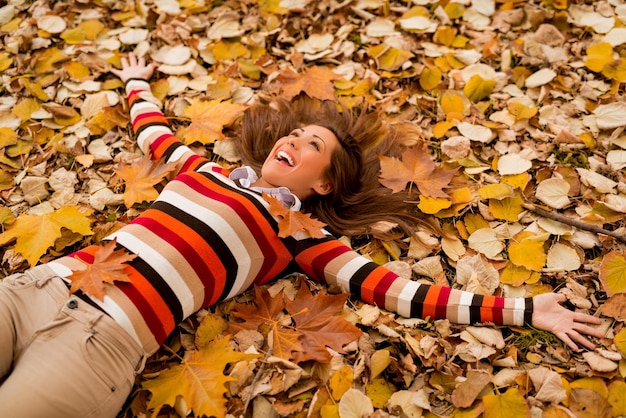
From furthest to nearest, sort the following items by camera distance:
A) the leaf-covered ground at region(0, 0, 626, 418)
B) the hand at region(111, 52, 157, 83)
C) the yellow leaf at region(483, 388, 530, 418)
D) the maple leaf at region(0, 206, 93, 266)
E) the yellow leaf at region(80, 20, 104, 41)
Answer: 1. the yellow leaf at region(80, 20, 104, 41)
2. the hand at region(111, 52, 157, 83)
3. the maple leaf at region(0, 206, 93, 266)
4. the leaf-covered ground at region(0, 0, 626, 418)
5. the yellow leaf at region(483, 388, 530, 418)

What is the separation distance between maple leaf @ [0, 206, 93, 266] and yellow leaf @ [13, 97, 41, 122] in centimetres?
64

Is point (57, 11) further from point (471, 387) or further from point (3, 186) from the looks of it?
point (471, 387)

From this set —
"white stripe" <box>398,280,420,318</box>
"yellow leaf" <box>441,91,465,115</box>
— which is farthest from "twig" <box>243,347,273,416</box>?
"yellow leaf" <box>441,91,465,115</box>

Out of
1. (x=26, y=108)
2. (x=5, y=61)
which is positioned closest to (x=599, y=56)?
(x=26, y=108)

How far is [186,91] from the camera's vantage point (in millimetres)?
2588

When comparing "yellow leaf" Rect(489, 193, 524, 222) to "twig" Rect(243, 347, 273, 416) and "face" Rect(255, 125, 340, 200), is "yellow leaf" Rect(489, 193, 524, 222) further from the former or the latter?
"twig" Rect(243, 347, 273, 416)

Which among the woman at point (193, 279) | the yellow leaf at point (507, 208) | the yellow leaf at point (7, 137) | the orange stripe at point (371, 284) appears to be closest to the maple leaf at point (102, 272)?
the woman at point (193, 279)

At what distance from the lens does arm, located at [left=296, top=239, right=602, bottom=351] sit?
1.78 metres

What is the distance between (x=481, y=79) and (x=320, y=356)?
155 centimetres

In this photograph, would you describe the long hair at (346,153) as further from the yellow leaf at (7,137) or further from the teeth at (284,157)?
the yellow leaf at (7,137)

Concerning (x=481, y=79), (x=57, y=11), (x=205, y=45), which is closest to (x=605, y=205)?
(x=481, y=79)

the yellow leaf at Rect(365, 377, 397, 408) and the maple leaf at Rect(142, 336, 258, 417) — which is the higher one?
the maple leaf at Rect(142, 336, 258, 417)

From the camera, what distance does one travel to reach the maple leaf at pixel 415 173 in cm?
216

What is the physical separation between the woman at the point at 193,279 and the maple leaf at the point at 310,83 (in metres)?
0.34
